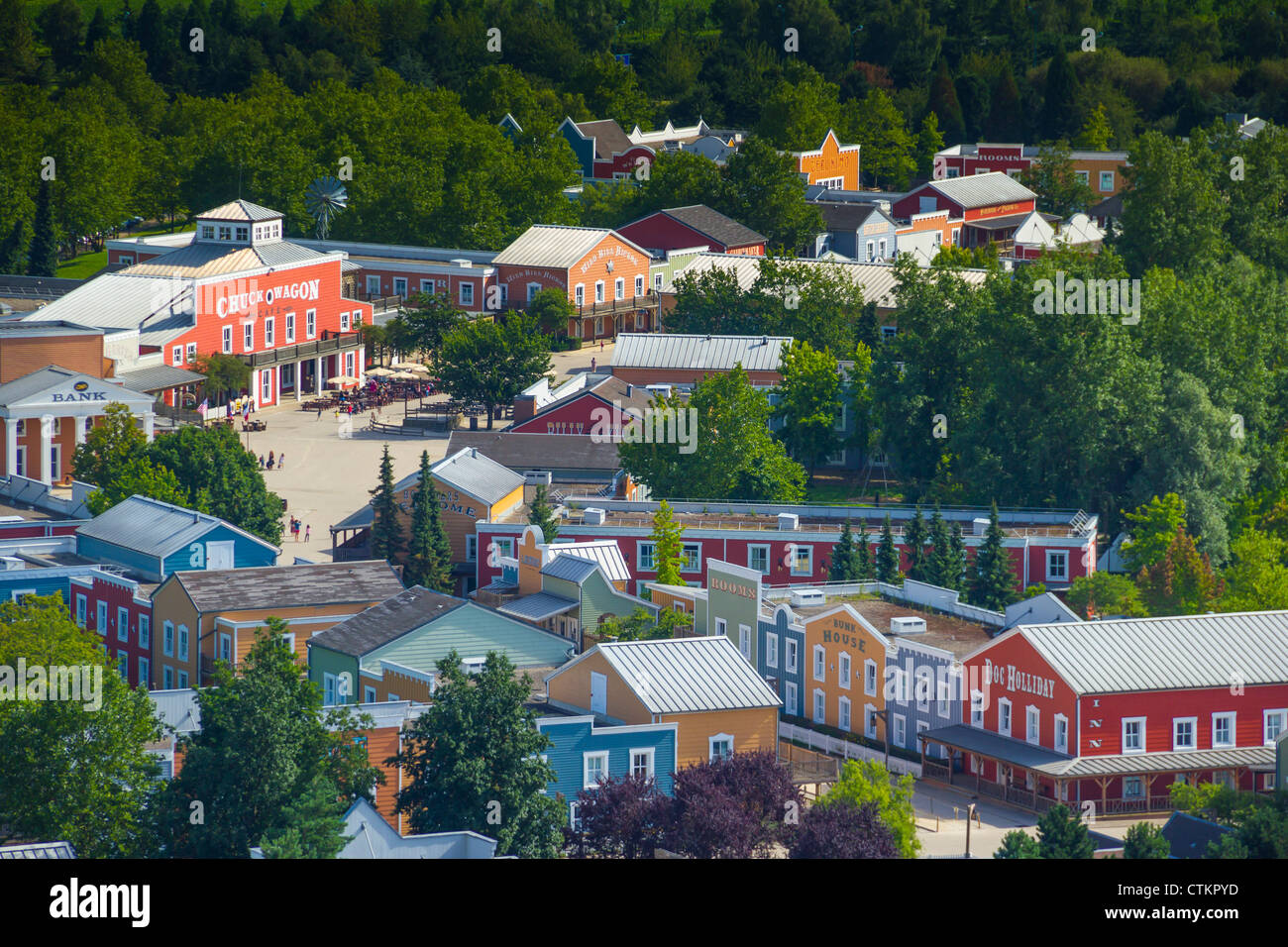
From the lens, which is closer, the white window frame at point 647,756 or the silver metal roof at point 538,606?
the white window frame at point 647,756

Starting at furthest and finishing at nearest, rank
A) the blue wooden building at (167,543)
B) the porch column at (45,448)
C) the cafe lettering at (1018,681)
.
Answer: the porch column at (45,448) → the blue wooden building at (167,543) → the cafe lettering at (1018,681)

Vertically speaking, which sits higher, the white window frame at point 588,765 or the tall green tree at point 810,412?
the tall green tree at point 810,412

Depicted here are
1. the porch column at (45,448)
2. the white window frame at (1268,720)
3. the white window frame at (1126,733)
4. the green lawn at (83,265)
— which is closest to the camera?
the white window frame at (1126,733)

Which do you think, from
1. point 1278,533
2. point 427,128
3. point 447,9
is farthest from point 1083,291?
point 447,9

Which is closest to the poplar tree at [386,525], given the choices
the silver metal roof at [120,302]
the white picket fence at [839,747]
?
the white picket fence at [839,747]

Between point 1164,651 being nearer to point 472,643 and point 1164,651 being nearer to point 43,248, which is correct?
point 472,643
